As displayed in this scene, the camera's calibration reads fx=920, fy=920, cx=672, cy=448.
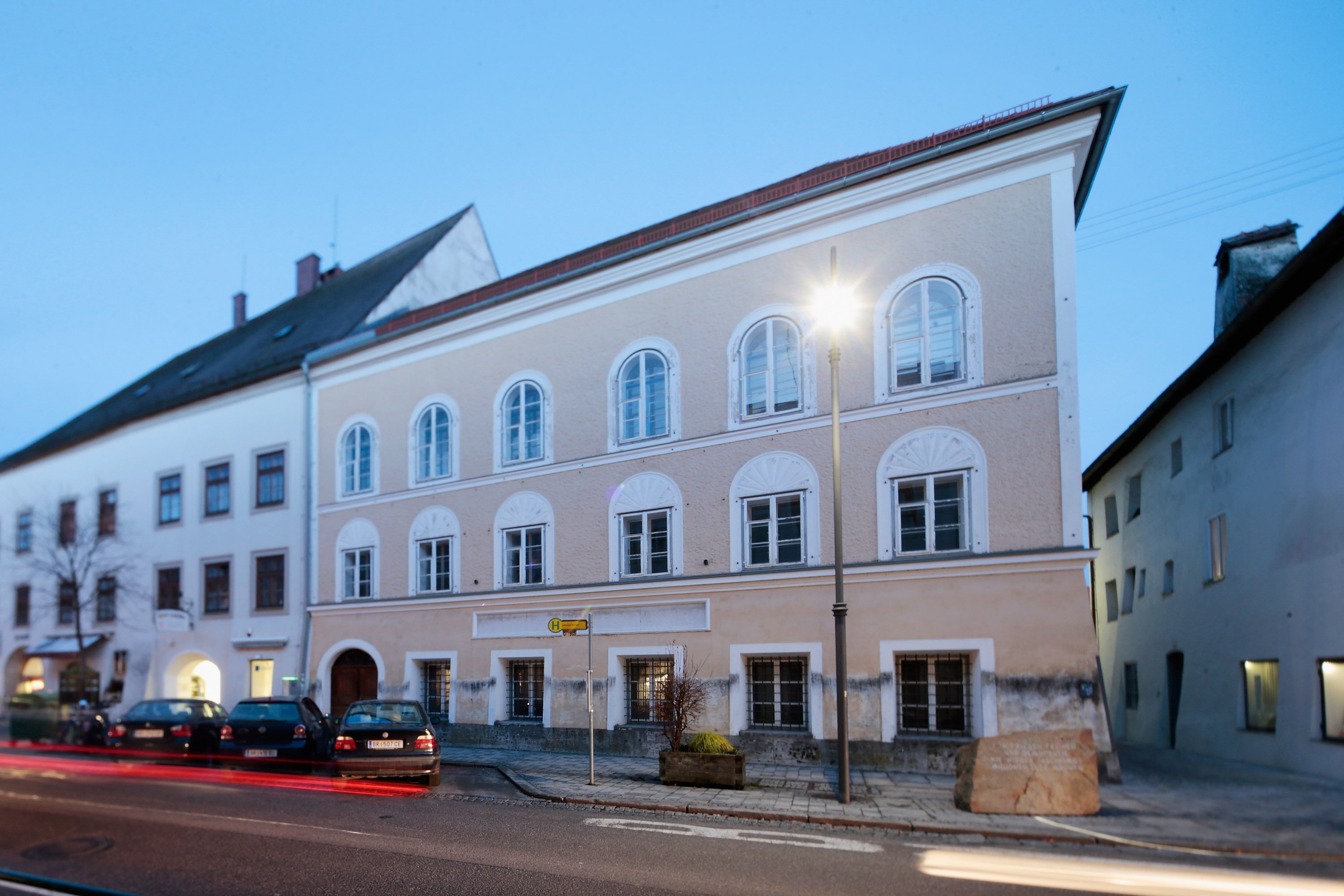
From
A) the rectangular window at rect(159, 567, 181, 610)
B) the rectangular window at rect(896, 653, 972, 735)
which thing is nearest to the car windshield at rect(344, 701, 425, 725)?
the rectangular window at rect(896, 653, 972, 735)

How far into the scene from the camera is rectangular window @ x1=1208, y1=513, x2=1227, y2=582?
1845 centimetres

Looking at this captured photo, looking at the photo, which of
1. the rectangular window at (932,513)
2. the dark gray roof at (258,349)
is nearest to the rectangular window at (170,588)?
the dark gray roof at (258,349)

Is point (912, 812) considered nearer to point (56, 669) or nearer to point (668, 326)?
A: point (668, 326)

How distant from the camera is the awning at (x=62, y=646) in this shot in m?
32.3

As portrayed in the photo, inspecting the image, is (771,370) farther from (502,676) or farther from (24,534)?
(24,534)

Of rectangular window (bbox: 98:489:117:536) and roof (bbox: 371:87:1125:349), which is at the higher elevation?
roof (bbox: 371:87:1125:349)

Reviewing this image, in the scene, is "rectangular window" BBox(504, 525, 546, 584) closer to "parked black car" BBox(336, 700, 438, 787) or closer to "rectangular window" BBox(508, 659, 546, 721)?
"rectangular window" BBox(508, 659, 546, 721)

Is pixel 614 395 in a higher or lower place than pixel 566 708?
higher

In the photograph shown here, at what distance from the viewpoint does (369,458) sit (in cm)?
2488

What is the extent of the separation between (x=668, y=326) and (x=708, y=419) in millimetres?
2377

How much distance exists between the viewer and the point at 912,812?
11.5 metres

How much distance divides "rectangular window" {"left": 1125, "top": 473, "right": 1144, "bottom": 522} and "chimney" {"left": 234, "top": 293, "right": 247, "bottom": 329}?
37950 millimetres

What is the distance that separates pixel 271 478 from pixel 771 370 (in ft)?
55.4

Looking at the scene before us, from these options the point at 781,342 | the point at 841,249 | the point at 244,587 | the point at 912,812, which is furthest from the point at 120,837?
the point at 244,587
